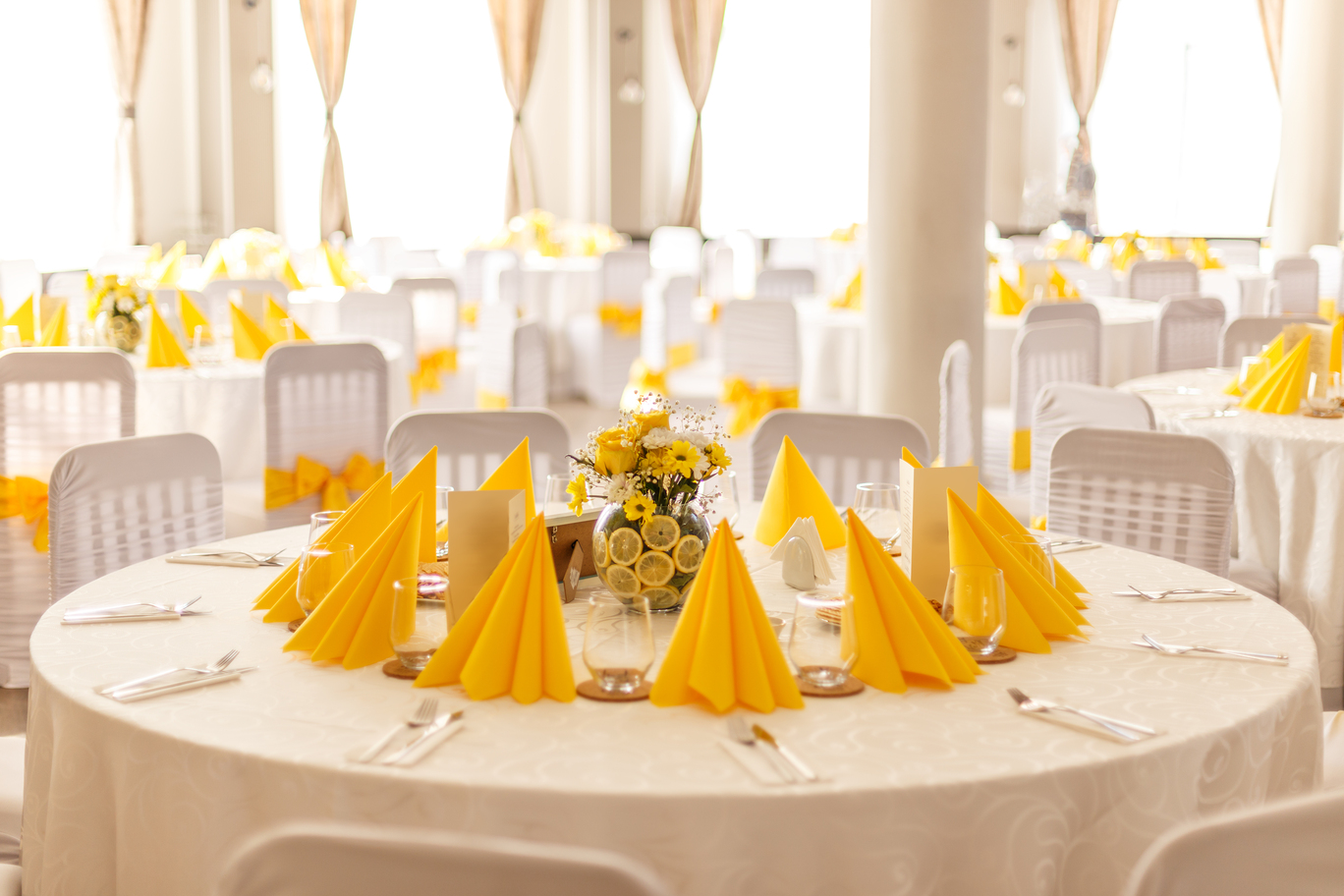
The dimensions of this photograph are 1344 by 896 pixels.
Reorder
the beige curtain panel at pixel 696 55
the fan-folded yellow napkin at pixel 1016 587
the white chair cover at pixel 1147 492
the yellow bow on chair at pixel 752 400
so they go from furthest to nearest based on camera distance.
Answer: the beige curtain panel at pixel 696 55 < the yellow bow on chair at pixel 752 400 < the white chair cover at pixel 1147 492 < the fan-folded yellow napkin at pixel 1016 587

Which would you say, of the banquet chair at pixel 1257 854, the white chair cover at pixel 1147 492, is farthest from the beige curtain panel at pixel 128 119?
the banquet chair at pixel 1257 854

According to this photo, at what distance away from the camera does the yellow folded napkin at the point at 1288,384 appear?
399 cm

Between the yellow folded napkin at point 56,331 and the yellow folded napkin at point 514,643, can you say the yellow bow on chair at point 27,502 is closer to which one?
the yellow folded napkin at point 56,331

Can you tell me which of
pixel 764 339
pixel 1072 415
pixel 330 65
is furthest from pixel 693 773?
pixel 330 65

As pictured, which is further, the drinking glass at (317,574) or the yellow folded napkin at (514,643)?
the drinking glass at (317,574)

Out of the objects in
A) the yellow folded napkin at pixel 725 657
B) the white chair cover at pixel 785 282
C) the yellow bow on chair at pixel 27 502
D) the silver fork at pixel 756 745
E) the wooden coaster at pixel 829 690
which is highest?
the white chair cover at pixel 785 282

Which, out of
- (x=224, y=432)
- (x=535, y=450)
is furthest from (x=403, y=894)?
(x=224, y=432)

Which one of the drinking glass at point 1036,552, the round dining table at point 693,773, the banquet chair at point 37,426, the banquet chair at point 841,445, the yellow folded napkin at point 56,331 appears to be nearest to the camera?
the round dining table at point 693,773

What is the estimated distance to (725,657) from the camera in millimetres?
1664

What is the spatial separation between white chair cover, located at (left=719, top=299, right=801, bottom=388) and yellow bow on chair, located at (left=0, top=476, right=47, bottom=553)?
324 cm

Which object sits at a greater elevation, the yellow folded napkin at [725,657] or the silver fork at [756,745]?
the yellow folded napkin at [725,657]

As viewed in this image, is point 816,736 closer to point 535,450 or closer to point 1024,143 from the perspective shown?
point 535,450

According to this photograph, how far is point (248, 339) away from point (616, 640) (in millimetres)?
3736

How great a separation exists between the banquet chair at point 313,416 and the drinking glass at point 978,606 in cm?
286
